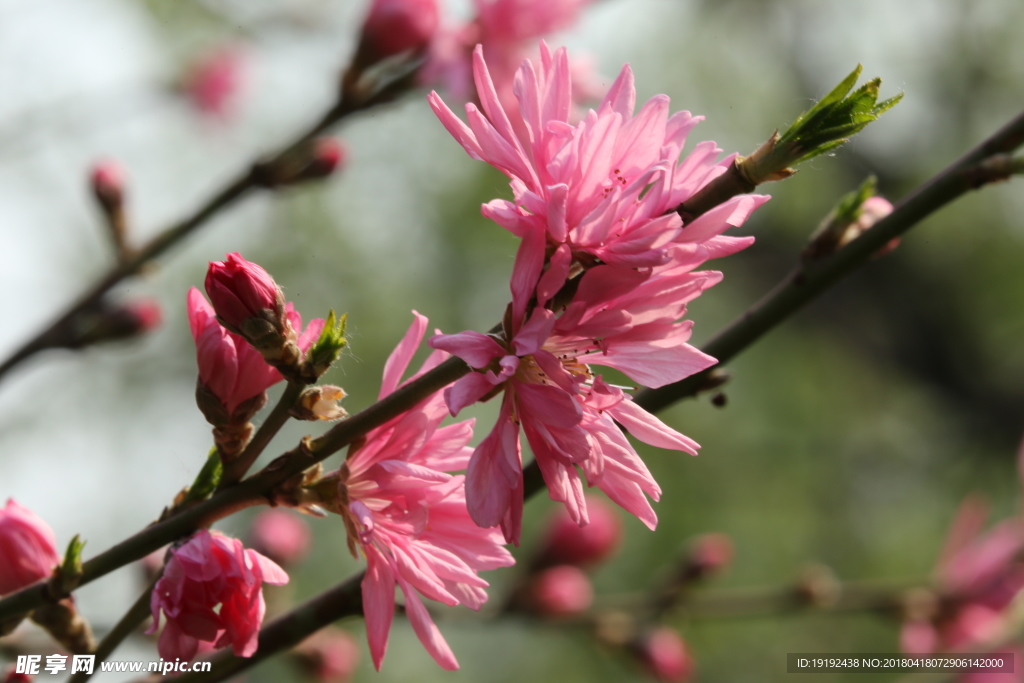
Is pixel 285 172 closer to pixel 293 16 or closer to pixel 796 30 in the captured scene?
pixel 293 16

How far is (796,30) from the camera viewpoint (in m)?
8.93

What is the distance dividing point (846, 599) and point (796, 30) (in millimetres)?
7377

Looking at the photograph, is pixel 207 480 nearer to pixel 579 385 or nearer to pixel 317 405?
pixel 317 405

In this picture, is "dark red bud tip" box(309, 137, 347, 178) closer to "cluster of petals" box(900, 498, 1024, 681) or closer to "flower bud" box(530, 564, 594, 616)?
"flower bud" box(530, 564, 594, 616)

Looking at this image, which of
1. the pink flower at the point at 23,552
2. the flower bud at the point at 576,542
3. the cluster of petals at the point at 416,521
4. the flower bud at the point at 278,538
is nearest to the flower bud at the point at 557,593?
the flower bud at the point at 576,542

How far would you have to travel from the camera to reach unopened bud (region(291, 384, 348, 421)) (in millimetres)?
1184

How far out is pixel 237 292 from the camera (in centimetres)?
117

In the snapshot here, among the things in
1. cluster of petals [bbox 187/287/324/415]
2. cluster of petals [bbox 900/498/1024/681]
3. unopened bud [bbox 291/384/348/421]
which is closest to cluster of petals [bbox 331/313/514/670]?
unopened bud [bbox 291/384/348/421]

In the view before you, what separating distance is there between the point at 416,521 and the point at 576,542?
92.7 inches

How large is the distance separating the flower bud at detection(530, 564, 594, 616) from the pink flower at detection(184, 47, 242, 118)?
4043 mm

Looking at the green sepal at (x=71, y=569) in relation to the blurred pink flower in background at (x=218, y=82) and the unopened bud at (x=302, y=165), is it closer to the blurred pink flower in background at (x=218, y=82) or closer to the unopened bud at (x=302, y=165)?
the unopened bud at (x=302, y=165)

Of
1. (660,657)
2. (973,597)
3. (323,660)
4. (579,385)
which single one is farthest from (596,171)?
(973,597)

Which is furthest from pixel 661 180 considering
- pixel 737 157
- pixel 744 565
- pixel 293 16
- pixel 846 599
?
pixel 744 565

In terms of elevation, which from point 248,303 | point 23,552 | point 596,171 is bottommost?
point 23,552
